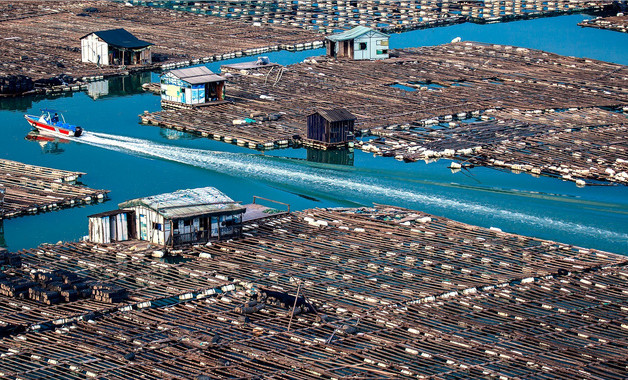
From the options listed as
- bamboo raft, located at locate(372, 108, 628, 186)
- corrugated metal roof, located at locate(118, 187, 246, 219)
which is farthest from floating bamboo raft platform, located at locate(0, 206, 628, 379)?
bamboo raft, located at locate(372, 108, 628, 186)

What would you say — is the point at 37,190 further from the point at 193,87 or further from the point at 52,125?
the point at 193,87

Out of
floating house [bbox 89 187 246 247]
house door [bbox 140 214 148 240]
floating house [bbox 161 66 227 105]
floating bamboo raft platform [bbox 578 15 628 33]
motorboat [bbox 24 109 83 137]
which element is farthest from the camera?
floating bamboo raft platform [bbox 578 15 628 33]

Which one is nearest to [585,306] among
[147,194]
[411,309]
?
[411,309]

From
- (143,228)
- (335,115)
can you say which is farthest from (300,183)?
(143,228)

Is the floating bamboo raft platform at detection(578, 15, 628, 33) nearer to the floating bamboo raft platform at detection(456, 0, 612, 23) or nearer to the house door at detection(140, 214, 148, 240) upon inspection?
the floating bamboo raft platform at detection(456, 0, 612, 23)

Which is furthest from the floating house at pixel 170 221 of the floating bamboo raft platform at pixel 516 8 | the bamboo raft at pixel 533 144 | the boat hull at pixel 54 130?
the floating bamboo raft platform at pixel 516 8

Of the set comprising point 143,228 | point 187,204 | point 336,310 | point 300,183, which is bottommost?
point 336,310

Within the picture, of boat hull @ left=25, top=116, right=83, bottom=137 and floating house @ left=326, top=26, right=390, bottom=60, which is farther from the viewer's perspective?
floating house @ left=326, top=26, right=390, bottom=60
